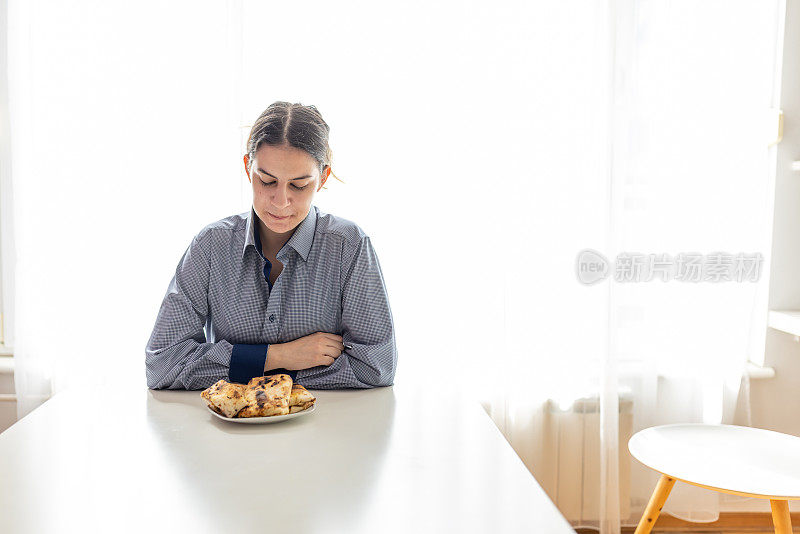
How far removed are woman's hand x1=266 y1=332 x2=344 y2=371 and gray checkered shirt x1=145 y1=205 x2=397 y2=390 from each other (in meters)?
0.02

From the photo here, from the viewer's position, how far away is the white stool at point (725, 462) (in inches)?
62.2

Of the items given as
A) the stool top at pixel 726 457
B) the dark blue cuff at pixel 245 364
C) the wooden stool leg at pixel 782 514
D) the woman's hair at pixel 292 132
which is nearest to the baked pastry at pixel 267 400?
the dark blue cuff at pixel 245 364

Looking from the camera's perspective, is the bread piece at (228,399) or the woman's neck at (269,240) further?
the woman's neck at (269,240)

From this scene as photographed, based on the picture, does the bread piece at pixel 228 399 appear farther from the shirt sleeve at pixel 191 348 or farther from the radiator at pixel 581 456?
the radiator at pixel 581 456

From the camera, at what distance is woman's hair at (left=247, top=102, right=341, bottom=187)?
4.97 feet

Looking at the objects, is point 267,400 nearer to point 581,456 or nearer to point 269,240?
point 269,240

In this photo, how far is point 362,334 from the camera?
61.7 inches

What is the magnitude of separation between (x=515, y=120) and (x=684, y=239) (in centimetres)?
70

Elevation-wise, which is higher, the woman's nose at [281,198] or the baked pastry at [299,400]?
the woman's nose at [281,198]

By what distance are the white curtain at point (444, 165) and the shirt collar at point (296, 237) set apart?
583 millimetres

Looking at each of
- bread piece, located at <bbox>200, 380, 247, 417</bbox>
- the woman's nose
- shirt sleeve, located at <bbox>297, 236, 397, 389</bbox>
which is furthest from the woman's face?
bread piece, located at <bbox>200, 380, 247, 417</bbox>
